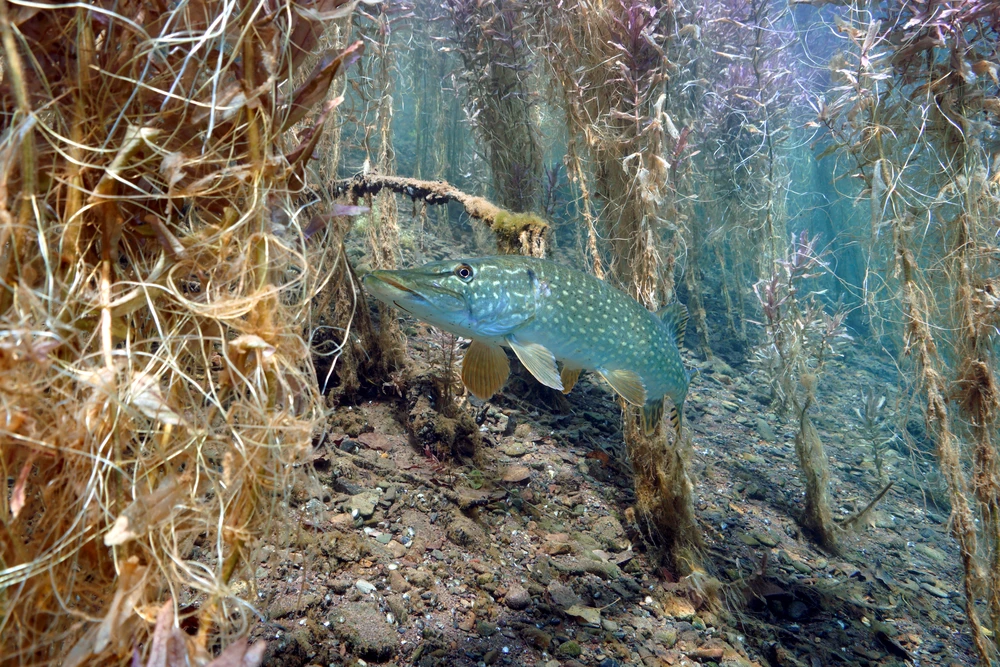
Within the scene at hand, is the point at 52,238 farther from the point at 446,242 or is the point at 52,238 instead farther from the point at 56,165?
the point at 446,242

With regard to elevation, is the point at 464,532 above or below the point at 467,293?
below

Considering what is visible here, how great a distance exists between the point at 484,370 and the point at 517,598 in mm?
1587

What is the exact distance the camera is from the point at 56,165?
144cm

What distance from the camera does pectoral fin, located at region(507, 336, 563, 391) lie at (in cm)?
320

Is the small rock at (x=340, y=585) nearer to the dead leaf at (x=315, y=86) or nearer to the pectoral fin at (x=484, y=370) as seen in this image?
the pectoral fin at (x=484, y=370)

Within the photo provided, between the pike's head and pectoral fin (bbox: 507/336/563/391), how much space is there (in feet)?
0.51

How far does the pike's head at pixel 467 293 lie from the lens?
2.90m

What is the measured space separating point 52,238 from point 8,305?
0.81 feet

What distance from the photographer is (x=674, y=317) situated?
4.50 meters

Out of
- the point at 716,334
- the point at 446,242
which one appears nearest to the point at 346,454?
the point at 446,242

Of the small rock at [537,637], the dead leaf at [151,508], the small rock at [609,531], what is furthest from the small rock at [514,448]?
the dead leaf at [151,508]

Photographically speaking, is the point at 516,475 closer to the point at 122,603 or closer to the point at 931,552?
the point at 122,603

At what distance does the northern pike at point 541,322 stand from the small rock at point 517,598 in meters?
1.39

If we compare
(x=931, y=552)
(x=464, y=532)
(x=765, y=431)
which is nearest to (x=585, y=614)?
(x=464, y=532)
